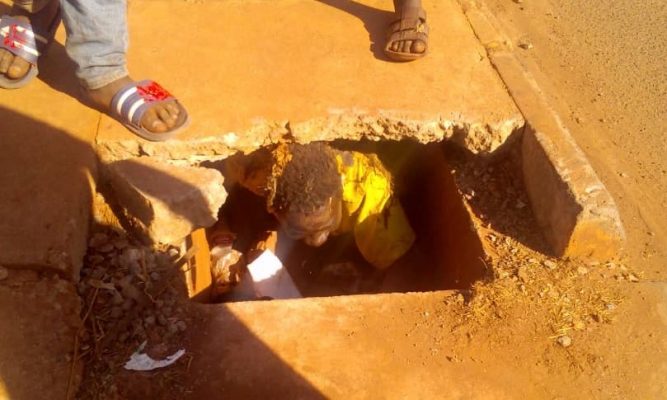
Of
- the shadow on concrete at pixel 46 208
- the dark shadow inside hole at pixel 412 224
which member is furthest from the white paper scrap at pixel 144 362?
the dark shadow inside hole at pixel 412 224

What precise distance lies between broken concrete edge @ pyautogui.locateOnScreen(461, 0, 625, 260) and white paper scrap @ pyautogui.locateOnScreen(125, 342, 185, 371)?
1.59 m

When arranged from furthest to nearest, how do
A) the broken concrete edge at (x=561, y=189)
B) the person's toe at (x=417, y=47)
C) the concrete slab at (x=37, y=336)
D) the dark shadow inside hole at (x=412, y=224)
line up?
the dark shadow inside hole at (x=412, y=224)
the person's toe at (x=417, y=47)
the broken concrete edge at (x=561, y=189)
the concrete slab at (x=37, y=336)

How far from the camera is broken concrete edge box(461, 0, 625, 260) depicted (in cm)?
231

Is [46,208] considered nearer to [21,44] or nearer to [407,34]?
[21,44]

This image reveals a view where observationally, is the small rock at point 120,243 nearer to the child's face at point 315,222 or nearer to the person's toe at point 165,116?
the person's toe at point 165,116

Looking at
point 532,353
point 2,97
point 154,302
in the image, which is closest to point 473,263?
point 532,353

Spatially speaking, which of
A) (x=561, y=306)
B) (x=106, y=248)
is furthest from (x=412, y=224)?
(x=106, y=248)

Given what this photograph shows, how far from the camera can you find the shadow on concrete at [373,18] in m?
2.98

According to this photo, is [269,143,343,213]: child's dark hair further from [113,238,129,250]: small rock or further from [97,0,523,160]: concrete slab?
[113,238,129,250]: small rock

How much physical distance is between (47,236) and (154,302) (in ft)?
1.49

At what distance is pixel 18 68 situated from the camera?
253 centimetres

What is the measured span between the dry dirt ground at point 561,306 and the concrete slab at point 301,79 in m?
0.42

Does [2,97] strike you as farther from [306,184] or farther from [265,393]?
[265,393]

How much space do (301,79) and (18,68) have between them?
1.25 meters
